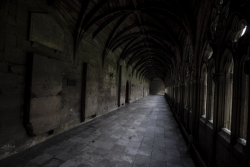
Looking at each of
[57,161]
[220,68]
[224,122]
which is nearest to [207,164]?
[224,122]

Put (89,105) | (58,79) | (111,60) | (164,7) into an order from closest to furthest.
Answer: (58,79) < (164,7) < (89,105) < (111,60)

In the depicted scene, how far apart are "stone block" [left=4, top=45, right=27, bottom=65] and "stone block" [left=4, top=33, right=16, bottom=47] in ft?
0.33

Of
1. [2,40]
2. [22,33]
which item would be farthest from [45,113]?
[22,33]

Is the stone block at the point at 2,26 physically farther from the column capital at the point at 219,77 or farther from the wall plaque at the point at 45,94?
the column capital at the point at 219,77

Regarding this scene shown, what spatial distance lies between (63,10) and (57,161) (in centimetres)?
530

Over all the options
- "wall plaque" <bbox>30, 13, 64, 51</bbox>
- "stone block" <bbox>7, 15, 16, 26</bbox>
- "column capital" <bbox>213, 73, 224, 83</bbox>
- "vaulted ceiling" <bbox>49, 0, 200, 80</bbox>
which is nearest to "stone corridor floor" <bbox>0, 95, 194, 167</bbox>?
"column capital" <bbox>213, 73, 224, 83</bbox>

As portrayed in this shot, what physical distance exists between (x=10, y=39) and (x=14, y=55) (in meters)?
0.43

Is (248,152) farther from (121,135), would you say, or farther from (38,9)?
(38,9)

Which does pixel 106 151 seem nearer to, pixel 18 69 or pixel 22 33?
→ pixel 18 69

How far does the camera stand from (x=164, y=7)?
15.8 ft

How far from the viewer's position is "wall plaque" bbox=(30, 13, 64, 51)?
3.62 metres

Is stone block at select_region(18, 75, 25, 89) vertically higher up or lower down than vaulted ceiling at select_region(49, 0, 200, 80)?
lower down

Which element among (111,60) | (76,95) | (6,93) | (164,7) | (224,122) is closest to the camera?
(224,122)

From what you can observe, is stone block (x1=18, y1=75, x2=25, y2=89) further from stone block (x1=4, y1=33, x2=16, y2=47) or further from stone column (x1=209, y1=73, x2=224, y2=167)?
stone column (x1=209, y1=73, x2=224, y2=167)
